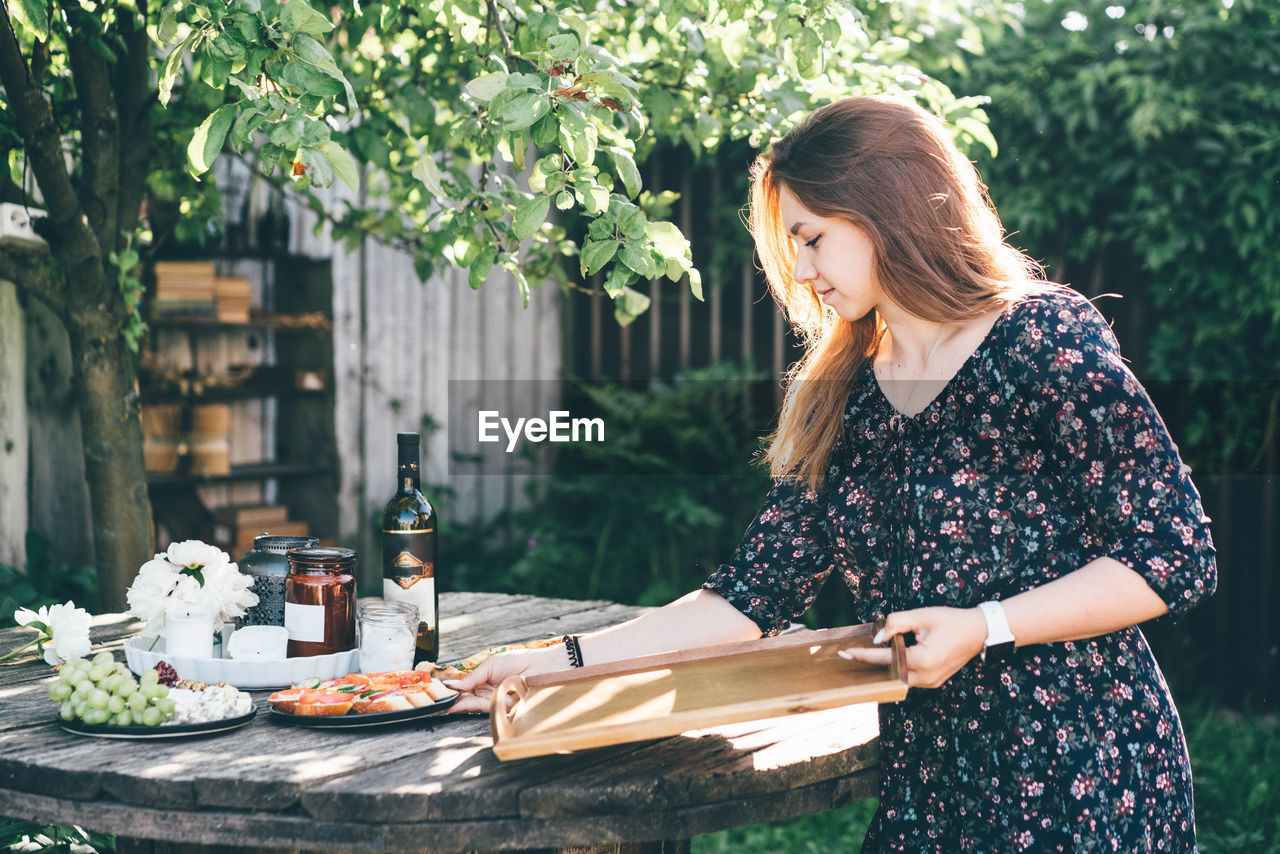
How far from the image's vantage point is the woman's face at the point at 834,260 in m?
1.76

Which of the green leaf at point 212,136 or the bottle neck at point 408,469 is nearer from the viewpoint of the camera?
the green leaf at point 212,136

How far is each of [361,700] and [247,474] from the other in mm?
3411

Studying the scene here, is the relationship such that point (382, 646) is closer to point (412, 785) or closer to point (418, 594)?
point (418, 594)

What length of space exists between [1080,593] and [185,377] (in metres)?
4.11

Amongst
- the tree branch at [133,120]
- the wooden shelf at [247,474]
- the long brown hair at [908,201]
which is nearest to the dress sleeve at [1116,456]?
the long brown hair at [908,201]

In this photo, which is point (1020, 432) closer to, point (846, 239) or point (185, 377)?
point (846, 239)

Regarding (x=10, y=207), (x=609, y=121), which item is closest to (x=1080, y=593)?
(x=609, y=121)

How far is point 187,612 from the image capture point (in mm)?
1884

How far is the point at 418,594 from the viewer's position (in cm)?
203

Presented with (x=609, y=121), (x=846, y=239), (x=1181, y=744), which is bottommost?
(x=1181, y=744)

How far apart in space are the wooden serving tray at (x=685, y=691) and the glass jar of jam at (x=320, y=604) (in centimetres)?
40

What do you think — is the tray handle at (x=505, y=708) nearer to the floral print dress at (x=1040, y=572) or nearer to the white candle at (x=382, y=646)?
the white candle at (x=382, y=646)

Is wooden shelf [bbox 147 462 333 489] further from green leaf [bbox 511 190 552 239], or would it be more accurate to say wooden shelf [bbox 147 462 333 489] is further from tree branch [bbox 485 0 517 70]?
green leaf [bbox 511 190 552 239]

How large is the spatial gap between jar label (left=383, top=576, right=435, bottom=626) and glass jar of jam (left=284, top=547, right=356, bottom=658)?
0.27 feet
